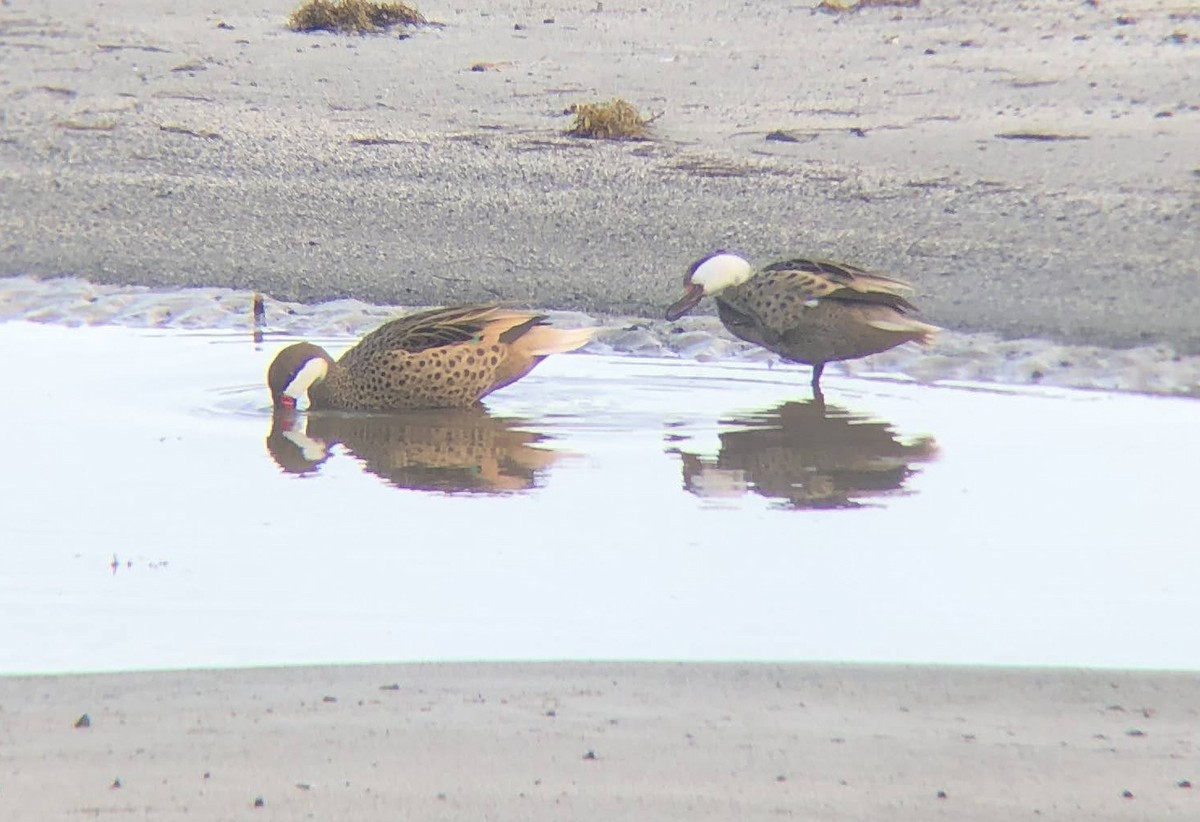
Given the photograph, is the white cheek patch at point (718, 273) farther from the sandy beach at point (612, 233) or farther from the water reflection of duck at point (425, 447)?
the water reflection of duck at point (425, 447)

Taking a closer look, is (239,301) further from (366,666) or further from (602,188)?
(366,666)

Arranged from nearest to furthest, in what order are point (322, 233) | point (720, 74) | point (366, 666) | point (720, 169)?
point (366, 666) → point (322, 233) → point (720, 169) → point (720, 74)

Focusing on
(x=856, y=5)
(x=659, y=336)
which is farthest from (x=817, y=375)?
(x=856, y=5)

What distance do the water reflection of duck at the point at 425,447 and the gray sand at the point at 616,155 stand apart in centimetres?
203

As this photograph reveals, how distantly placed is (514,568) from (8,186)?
790cm

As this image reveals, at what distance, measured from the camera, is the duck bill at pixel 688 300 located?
8.56 m

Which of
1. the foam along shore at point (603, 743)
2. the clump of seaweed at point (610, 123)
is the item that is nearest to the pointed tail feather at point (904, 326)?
the foam along shore at point (603, 743)

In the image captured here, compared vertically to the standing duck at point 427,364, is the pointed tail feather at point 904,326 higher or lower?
higher

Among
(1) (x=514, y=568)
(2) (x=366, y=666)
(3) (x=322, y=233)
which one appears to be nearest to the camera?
(2) (x=366, y=666)

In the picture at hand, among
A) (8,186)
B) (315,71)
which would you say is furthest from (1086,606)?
(315,71)

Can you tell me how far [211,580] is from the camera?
4.93 metres

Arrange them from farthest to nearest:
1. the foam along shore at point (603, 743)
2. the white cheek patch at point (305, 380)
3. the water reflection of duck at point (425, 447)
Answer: the white cheek patch at point (305, 380) → the water reflection of duck at point (425, 447) → the foam along shore at point (603, 743)

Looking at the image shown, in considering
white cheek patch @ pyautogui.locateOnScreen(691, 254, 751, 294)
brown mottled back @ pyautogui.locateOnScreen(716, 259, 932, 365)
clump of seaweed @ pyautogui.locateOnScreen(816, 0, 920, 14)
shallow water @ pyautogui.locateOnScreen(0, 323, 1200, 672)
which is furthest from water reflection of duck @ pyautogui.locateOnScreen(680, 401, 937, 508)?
clump of seaweed @ pyautogui.locateOnScreen(816, 0, 920, 14)

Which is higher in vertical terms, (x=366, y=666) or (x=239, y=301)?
(x=366, y=666)
